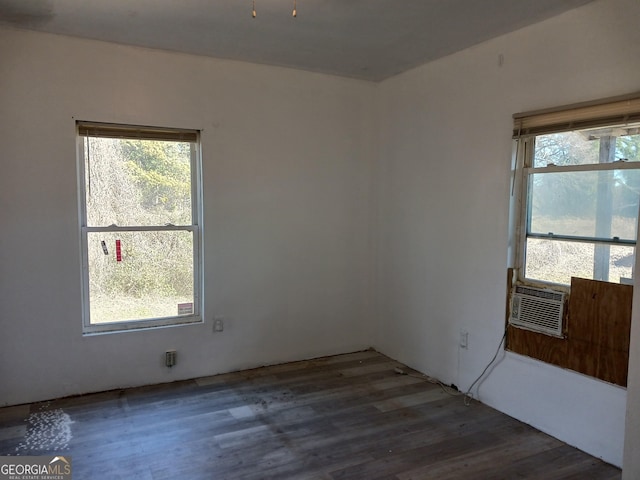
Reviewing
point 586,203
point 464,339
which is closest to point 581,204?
point 586,203

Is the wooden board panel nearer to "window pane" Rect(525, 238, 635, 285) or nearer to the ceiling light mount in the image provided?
"window pane" Rect(525, 238, 635, 285)

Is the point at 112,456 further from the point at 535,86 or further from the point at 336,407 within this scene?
the point at 535,86

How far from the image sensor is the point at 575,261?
9.39 feet

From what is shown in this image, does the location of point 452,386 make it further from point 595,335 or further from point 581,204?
point 581,204

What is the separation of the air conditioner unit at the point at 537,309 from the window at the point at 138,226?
8.22 ft

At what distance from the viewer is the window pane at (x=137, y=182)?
137 inches

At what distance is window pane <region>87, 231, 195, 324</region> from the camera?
3.53 m

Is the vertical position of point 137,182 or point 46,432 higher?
point 137,182

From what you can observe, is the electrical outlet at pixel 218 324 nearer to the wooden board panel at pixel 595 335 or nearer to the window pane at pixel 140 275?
the window pane at pixel 140 275

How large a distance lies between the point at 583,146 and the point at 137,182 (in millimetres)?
3182

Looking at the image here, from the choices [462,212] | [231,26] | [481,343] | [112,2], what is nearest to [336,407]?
[481,343]

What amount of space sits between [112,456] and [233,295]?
160 cm

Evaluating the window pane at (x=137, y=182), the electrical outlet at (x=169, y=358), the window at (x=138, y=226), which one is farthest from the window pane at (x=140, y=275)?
the electrical outlet at (x=169, y=358)

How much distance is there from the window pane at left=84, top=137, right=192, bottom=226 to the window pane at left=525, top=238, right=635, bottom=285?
2692 mm
